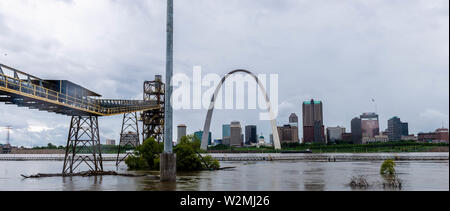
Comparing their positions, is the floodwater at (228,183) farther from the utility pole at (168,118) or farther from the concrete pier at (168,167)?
Answer: the utility pole at (168,118)

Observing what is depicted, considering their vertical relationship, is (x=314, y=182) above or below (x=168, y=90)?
below

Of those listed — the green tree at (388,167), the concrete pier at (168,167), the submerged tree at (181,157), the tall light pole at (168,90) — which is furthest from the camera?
the submerged tree at (181,157)

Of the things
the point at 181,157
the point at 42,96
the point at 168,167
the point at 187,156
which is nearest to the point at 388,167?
the point at 187,156

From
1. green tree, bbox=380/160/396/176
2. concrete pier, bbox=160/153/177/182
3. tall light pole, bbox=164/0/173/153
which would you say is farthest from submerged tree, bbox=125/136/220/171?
tall light pole, bbox=164/0/173/153

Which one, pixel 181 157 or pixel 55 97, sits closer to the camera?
pixel 55 97

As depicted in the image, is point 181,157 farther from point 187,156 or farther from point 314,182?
point 314,182

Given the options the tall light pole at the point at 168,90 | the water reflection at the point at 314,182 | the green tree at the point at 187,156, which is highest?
the tall light pole at the point at 168,90

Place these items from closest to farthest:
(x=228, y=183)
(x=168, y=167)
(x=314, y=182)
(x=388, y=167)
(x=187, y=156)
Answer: (x=168, y=167), (x=228, y=183), (x=314, y=182), (x=388, y=167), (x=187, y=156)

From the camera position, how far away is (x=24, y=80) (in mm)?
32469

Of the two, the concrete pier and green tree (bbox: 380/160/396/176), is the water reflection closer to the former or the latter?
green tree (bbox: 380/160/396/176)

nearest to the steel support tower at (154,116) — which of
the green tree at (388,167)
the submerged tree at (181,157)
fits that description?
the submerged tree at (181,157)
